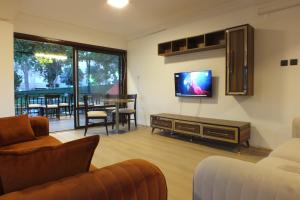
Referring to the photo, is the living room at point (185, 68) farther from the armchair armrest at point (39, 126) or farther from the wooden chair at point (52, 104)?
the wooden chair at point (52, 104)

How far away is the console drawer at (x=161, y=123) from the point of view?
14.4ft

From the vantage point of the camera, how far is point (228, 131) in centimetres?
343

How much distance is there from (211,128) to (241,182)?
2.71 meters

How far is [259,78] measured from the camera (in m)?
3.53

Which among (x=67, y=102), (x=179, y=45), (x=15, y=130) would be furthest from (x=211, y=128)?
(x=67, y=102)

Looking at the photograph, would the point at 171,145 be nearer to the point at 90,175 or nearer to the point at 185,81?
the point at 185,81

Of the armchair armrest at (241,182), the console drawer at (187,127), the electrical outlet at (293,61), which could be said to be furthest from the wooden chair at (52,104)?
the armchair armrest at (241,182)

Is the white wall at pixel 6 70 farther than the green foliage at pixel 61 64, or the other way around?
the green foliage at pixel 61 64

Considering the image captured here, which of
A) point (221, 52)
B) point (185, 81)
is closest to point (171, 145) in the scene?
point (185, 81)

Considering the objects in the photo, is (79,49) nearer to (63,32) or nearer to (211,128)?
(63,32)

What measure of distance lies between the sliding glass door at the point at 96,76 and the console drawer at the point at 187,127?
99.0 inches

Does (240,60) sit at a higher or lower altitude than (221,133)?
higher

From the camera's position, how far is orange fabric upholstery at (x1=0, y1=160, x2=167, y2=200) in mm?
786

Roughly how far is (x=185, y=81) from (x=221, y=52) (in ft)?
3.11
